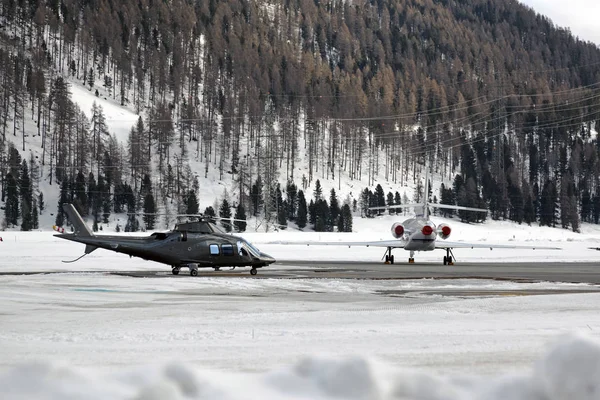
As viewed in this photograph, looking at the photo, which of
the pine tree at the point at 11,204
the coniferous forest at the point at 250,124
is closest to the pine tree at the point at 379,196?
the coniferous forest at the point at 250,124

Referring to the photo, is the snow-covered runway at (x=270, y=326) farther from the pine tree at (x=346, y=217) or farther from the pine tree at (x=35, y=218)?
the pine tree at (x=346, y=217)

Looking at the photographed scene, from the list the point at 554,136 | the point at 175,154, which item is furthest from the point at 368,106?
the point at 175,154

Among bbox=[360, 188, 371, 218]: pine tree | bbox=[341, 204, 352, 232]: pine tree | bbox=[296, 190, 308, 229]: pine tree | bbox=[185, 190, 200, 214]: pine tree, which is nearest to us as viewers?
bbox=[185, 190, 200, 214]: pine tree

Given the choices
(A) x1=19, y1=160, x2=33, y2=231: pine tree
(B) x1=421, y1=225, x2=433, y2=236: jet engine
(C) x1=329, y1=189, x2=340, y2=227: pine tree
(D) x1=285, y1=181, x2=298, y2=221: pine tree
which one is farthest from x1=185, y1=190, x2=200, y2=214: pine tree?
(B) x1=421, y1=225, x2=433, y2=236: jet engine

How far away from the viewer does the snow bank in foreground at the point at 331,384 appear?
5.79 m

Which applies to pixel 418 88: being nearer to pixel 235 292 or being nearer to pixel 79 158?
pixel 79 158

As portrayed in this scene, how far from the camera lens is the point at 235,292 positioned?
795 inches

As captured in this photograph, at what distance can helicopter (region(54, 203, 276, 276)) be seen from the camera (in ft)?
92.8

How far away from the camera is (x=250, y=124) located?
13500cm

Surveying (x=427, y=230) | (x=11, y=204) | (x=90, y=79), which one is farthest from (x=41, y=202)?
(x=427, y=230)

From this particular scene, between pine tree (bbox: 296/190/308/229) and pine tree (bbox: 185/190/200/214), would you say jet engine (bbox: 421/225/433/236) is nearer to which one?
pine tree (bbox: 185/190/200/214)

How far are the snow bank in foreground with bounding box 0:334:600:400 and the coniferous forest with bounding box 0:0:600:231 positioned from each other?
87.8m

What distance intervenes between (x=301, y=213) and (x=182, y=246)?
79.5m

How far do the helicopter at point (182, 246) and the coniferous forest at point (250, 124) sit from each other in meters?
64.9
